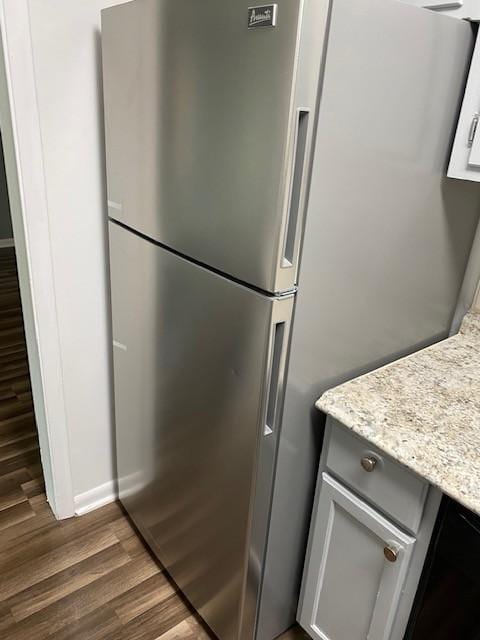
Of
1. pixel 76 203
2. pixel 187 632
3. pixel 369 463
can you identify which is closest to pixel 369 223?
pixel 369 463

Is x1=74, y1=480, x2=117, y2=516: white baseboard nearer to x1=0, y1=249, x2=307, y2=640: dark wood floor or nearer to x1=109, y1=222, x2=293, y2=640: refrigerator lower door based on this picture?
x1=0, y1=249, x2=307, y2=640: dark wood floor

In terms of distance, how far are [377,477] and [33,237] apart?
114 centimetres

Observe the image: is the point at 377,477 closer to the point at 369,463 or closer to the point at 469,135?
the point at 369,463

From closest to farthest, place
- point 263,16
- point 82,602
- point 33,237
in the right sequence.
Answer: point 263,16 < point 33,237 < point 82,602

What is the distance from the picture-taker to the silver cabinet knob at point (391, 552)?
1.08 m

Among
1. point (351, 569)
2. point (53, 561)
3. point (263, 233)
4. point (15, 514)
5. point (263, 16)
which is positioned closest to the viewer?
point (263, 16)

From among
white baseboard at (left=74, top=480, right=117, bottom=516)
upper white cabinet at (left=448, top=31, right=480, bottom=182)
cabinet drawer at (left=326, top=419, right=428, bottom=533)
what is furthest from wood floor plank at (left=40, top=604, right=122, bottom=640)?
upper white cabinet at (left=448, top=31, right=480, bottom=182)

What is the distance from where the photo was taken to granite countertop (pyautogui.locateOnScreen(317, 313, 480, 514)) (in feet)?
3.14

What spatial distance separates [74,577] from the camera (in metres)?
1.71

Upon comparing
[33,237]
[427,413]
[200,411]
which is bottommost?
[200,411]

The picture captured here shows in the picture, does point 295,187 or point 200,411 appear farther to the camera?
point 200,411

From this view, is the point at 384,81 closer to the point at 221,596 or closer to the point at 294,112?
the point at 294,112

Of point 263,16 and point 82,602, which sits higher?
point 263,16

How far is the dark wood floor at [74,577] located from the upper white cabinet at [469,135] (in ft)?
4.53
